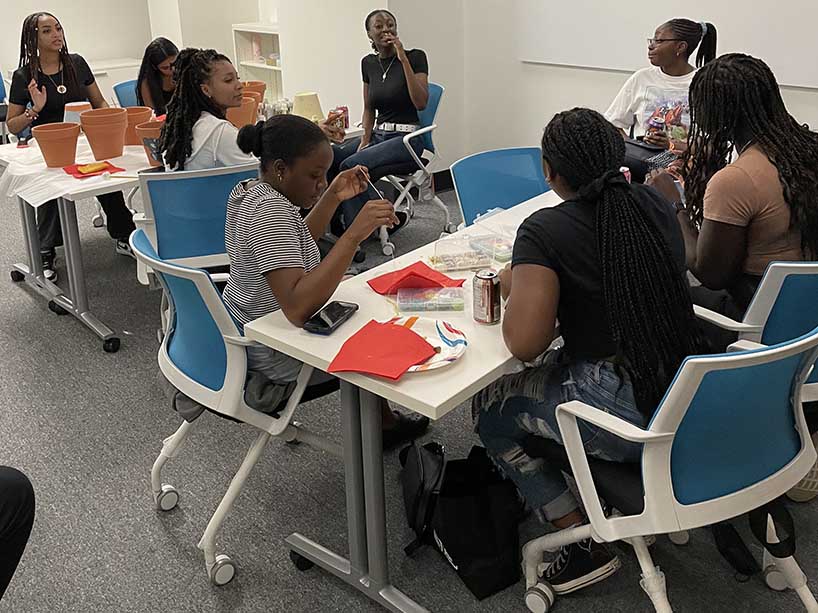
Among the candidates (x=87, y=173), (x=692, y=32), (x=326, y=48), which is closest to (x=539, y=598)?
(x=87, y=173)

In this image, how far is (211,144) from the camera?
329 centimetres

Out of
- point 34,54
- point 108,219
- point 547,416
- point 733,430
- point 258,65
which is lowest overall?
point 108,219

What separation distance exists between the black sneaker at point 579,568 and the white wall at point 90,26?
668cm

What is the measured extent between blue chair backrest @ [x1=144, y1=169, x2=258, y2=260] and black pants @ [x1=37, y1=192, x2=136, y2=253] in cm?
141

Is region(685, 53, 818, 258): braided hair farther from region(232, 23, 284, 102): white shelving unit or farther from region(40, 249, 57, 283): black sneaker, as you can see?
region(232, 23, 284, 102): white shelving unit

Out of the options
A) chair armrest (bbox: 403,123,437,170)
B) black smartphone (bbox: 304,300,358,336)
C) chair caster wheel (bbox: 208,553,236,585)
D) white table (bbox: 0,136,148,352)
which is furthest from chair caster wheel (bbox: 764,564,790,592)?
chair armrest (bbox: 403,123,437,170)

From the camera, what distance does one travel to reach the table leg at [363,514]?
6.80 ft

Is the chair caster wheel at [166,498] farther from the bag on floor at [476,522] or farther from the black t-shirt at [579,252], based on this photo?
the black t-shirt at [579,252]

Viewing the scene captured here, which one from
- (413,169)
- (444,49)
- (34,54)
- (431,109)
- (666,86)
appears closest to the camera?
(666,86)

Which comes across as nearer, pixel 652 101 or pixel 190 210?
pixel 190 210

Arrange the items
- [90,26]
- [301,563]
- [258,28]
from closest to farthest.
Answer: [301,563] < [258,28] < [90,26]

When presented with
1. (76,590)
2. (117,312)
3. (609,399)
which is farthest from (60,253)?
(609,399)

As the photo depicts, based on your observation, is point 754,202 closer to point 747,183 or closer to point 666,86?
point 747,183

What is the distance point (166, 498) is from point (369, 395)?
0.96m
